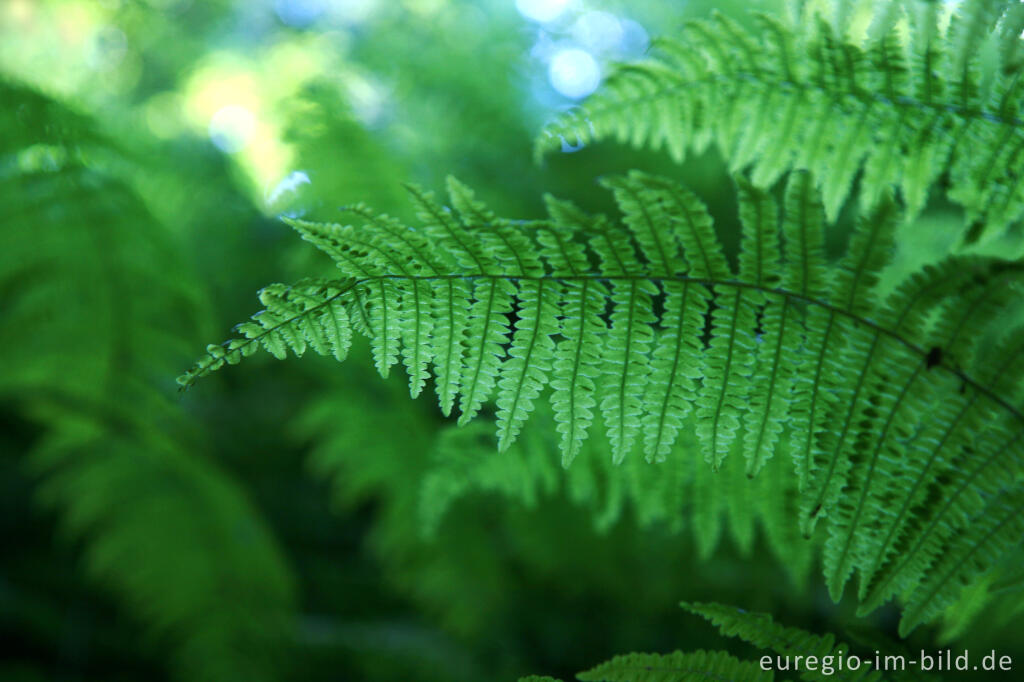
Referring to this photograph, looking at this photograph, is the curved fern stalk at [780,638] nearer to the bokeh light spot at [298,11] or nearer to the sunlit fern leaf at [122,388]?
the sunlit fern leaf at [122,388]

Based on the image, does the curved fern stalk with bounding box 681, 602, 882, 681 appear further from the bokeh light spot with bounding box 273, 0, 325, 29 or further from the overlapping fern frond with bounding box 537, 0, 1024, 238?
the bokeh light spot with bounding box 273, 0, 325, 29

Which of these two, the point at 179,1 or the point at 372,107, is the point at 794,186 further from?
the point at 179,1

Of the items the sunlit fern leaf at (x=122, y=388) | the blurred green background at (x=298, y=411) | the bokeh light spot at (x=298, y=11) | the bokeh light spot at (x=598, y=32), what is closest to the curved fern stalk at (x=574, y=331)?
the blurred green background at (x=298, y=411)

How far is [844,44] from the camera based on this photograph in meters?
0.90

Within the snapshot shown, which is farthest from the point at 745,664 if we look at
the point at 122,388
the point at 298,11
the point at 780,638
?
the point at 298,11

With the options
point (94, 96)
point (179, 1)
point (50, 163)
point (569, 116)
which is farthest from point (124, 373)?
point (179, 1)

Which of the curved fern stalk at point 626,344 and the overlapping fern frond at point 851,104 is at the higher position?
the overlapping fern frond at point 851,104

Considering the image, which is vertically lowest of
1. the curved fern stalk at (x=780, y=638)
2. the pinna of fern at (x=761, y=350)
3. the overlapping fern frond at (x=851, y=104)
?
the curved fern stalk at (x=780, y=638)

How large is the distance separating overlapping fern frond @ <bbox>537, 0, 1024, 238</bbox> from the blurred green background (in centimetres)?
57

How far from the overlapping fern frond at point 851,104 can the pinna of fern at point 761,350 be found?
0.21 m

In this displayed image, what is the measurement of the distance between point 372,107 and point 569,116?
182cm

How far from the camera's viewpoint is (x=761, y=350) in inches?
31.4

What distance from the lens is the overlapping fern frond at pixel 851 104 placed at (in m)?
0.85

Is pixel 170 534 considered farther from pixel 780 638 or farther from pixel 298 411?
pixel 780 638
